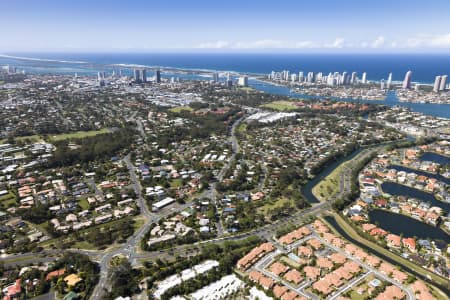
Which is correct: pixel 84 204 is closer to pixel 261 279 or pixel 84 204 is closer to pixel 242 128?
pixel 261 279

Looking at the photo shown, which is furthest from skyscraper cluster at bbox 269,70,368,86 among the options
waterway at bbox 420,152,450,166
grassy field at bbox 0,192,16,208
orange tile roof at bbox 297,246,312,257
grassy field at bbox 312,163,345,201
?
grassy field at bbox 0,192,16,208

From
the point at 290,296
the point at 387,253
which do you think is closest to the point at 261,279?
the point at 290,296

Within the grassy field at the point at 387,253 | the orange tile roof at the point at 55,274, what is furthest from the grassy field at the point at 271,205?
the orange tile roof at the point at 55,274

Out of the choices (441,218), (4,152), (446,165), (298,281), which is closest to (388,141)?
(446,165)

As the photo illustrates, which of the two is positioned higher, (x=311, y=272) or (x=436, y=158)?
(x=436, y=158)

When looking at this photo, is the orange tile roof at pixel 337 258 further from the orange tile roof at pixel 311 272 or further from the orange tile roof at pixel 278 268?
the orange tile roof at pixel 278 268
